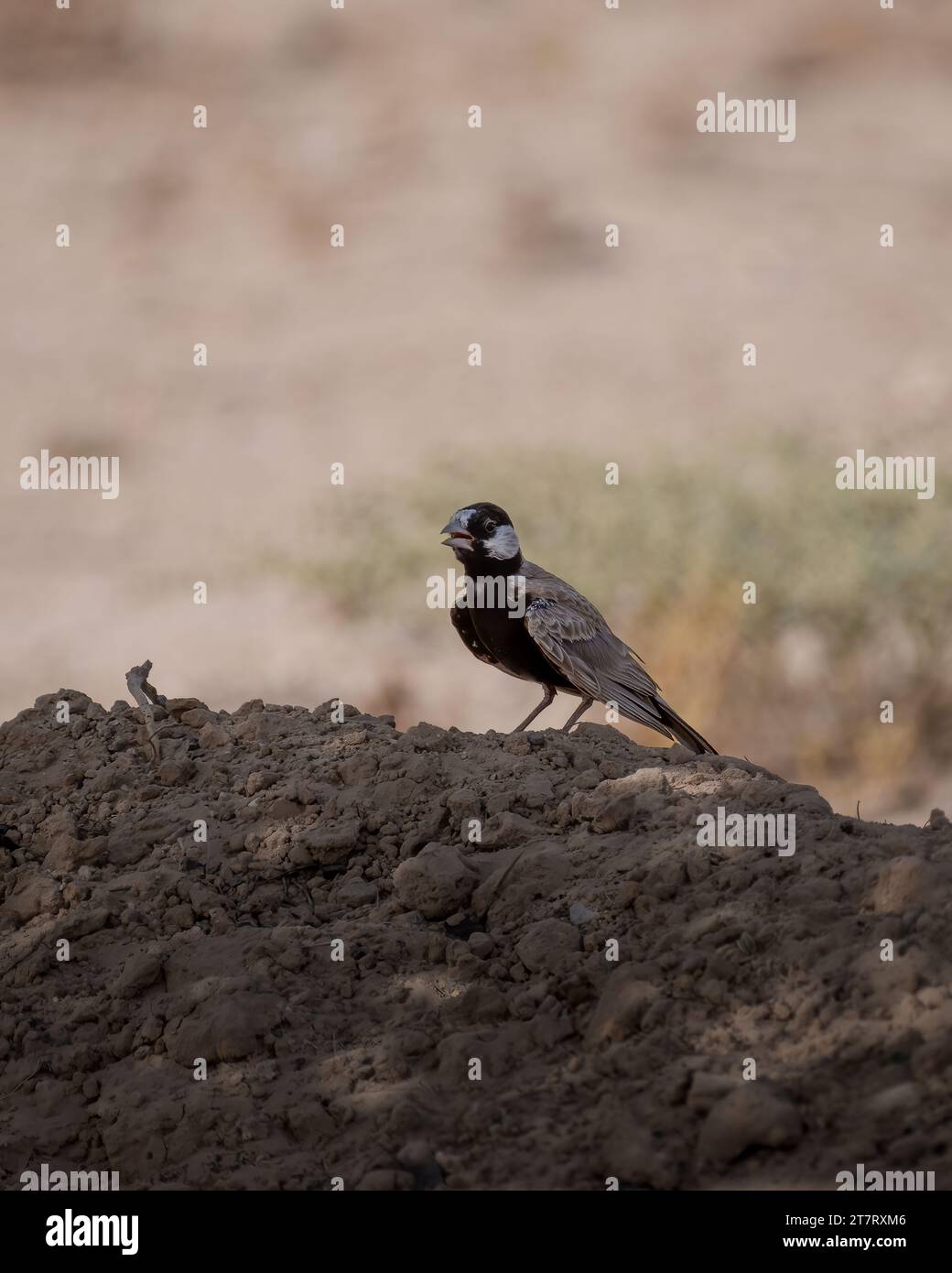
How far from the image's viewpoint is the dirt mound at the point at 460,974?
3.47 m

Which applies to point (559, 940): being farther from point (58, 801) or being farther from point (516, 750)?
point (58, 801)

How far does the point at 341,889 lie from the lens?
4836 mm

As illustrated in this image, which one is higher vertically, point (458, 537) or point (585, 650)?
point (458, 537)

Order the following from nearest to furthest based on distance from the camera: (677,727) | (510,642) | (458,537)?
1. (458,537)
2. (510,642)
3. (677,727)

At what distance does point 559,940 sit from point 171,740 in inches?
92.1

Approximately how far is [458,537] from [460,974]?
3.05m

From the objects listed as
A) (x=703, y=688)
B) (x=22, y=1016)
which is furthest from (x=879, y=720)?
(x=22, y=1016)

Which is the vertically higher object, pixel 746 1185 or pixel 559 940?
pixel 559 940

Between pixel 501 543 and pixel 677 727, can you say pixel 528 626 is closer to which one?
pixel 501 543

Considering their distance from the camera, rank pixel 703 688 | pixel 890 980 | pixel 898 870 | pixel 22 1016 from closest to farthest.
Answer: pixel 890 980 < pixel 898 870 < pixel 22 1016 < pixel 703 688

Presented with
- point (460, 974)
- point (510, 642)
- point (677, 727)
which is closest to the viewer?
point (460, 974)

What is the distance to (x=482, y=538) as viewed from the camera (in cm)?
696

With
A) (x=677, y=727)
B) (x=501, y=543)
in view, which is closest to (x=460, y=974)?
(x=501, y=543)
